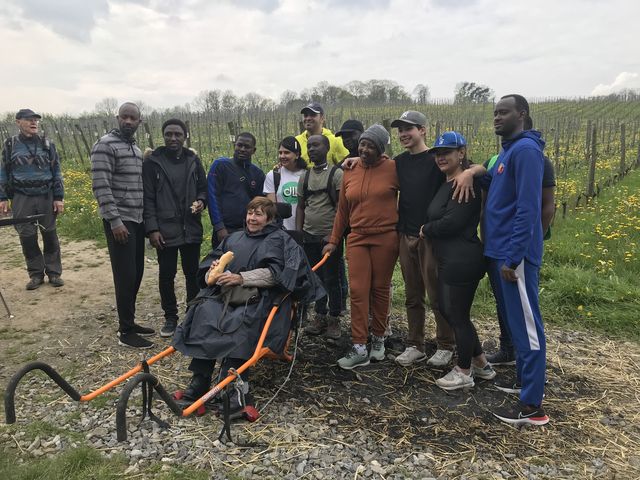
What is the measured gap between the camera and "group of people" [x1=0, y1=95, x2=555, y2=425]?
3291 millimetres

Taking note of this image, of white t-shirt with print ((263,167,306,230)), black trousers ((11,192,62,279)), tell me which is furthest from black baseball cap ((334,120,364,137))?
black trousers ((11,192,62,279))

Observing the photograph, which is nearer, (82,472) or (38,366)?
(38,366)

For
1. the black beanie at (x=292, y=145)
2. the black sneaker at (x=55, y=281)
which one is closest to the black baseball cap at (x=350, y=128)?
the black beanie at (x=292, y=145)

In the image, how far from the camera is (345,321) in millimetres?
5355

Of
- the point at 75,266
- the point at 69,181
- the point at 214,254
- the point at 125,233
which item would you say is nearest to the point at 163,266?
the point at 125,233

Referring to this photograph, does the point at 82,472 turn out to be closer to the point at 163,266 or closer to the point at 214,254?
the point at 214,254

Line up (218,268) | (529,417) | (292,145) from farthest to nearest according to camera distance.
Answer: (292,145) → (218,268) → (529,417)

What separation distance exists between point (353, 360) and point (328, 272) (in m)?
0.99

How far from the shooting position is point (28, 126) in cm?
591

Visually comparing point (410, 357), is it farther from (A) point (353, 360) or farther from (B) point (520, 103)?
(B) point (520, 103)

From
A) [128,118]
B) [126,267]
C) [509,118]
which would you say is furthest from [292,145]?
[509,118]

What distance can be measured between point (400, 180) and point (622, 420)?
2.50 metres

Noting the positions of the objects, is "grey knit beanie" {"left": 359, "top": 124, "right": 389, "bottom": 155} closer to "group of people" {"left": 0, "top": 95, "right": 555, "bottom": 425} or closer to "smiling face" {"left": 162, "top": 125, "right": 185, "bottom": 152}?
"group of people" {"left": 0, "top": 95, "right": 555, "bottom": 425}

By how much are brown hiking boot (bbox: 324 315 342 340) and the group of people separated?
0.02m
